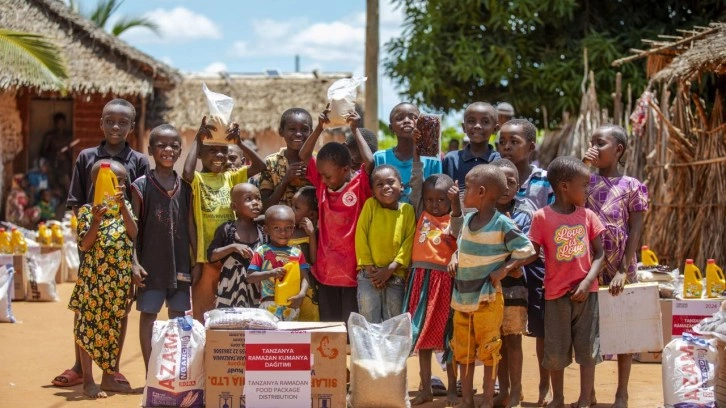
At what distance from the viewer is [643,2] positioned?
16031 mm

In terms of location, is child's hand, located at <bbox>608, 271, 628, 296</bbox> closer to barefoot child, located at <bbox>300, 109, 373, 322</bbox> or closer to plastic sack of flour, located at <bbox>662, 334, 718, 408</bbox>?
plastic sack of flour, located at <bbox>662, 334, 718, 408</bbox>

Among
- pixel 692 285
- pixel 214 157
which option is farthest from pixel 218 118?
pixel 692 285

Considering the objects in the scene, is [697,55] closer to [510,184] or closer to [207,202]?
[510,184]

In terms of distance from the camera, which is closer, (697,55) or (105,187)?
(105,187)

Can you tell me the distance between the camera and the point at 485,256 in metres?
5.15

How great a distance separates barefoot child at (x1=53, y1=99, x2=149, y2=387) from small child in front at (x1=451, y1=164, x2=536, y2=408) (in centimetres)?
216

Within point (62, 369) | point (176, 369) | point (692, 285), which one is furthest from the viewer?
point (692, 285)

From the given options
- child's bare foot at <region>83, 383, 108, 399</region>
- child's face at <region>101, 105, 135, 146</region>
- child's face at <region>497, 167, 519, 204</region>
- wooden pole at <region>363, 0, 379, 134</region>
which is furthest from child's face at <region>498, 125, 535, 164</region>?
wooden pole at <region>363, 0, 379, 134</region>

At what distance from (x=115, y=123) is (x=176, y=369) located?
1682 mm

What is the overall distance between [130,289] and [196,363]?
33.8 inches

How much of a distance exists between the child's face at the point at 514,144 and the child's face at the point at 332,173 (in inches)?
37.6

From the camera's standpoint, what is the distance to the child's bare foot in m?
5.64

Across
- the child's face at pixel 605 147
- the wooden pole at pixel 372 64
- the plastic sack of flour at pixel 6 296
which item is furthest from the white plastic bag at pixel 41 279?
the child's face at pixel 605 147

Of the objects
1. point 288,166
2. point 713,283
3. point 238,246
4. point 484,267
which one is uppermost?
point 288,166
